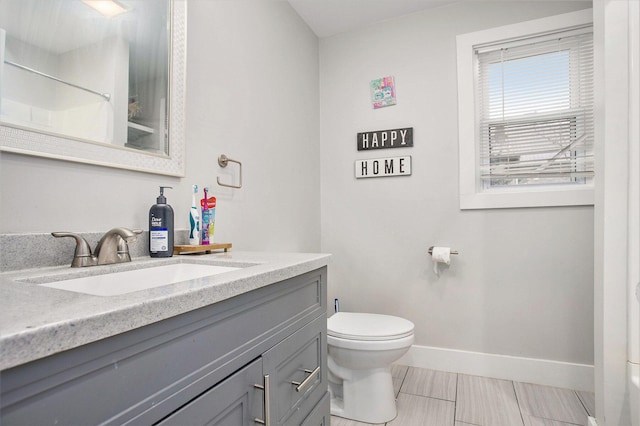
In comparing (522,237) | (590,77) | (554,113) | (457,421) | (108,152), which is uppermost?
(590,77)

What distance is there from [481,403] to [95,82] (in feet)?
7.54

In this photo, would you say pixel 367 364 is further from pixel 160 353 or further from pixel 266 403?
pixel 160 353

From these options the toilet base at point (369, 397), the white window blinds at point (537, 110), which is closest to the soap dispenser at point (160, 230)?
the toilet base at point (369, 397)

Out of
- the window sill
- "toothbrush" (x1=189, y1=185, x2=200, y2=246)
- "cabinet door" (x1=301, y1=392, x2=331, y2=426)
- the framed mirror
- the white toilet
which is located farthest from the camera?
the window sill

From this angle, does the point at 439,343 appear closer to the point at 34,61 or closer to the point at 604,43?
the point at 604,43

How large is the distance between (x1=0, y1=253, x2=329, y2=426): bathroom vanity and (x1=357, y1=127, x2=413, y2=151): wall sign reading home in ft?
5.30

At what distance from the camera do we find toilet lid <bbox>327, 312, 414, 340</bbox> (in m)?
1.60

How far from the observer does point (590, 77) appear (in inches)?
76.2

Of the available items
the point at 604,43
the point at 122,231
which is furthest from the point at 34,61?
the point at 604,43

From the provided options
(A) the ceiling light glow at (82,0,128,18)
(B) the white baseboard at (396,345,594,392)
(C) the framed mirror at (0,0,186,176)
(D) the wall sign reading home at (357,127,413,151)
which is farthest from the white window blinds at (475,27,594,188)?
(A) the ceiling light glow at (82,0,128,18)

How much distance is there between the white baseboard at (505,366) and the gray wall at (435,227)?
0.05m

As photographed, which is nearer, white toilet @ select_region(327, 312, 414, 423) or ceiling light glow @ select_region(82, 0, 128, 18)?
ceiling light glow @ select_region(82, 0, 128, 18)

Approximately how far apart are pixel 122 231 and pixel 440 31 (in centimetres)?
233

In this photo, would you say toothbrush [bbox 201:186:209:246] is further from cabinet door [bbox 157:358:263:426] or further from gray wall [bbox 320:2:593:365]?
gray wall [bbox 320:2:593:365]
